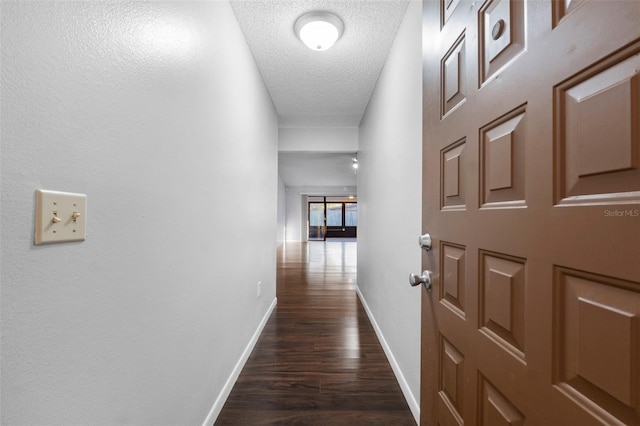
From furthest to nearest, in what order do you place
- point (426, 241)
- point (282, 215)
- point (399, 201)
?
point (282, 215), point (399, 201), point (426, 241)

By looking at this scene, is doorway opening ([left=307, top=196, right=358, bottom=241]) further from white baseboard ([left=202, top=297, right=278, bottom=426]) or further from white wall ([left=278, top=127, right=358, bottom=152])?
white baseboard ([left=202, top=297, right=278, bottom=426])

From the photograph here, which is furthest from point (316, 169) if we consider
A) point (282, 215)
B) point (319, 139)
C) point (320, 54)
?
point (320, 54)

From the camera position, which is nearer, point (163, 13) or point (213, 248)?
point (163, 13)

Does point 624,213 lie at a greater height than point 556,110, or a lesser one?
lesser

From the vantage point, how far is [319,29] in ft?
5.74

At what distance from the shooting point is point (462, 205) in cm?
80

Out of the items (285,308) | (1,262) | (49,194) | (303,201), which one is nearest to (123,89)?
(49,194)

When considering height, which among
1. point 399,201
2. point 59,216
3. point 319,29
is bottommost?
point 59,216

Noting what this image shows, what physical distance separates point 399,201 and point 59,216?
1.64m

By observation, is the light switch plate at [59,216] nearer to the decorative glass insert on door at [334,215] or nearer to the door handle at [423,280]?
the door handle at [423,280]

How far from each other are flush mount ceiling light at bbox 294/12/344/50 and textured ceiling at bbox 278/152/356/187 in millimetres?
3547

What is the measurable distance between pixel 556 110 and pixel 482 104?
0.22 m

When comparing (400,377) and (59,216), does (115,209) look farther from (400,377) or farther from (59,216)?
(400,377)

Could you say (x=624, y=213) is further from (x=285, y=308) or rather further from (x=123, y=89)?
(x=285, y=308)
